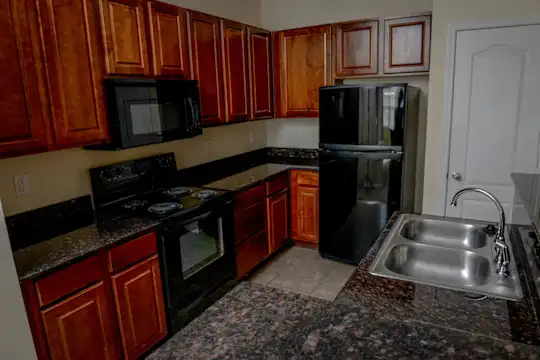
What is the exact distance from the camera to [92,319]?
198 centimetres

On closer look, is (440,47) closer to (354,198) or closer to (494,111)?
(494,111)

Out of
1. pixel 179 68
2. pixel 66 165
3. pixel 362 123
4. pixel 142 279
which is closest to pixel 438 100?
pixel 362 123

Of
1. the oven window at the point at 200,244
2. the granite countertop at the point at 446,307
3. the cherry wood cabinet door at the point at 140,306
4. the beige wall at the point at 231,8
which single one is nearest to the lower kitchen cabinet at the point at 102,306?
the cherry wood cabinet door at the point at 140,306

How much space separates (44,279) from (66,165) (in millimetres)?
863

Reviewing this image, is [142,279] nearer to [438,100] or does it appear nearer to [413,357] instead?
[413,357]

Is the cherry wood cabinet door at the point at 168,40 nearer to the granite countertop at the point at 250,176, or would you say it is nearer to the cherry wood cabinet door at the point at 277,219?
the granite countertop at the point at 250,176

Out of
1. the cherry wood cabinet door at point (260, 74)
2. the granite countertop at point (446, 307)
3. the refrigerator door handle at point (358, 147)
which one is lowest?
the granite countertop at point (446, 307)

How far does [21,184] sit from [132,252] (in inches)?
28.4

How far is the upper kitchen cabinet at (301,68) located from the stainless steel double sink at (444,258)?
6.39 ft

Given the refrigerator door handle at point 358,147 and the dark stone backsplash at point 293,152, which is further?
the dark stone backsplash at point 293,152

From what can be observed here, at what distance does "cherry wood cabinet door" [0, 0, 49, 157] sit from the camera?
1737mm

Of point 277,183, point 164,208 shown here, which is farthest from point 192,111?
point 277,183

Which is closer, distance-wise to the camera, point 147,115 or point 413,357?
point 413,357

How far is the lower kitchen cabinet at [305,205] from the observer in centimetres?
380
